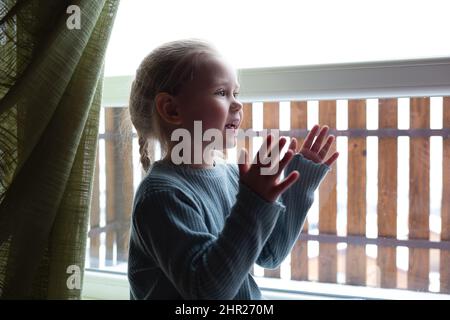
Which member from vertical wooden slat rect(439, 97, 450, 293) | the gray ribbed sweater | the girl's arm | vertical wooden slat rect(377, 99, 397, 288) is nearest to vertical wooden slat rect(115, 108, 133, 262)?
the gray ribbed sweater

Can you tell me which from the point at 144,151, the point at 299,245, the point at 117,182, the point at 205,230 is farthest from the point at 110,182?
the point at 205,230

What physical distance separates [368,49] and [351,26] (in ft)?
0.23

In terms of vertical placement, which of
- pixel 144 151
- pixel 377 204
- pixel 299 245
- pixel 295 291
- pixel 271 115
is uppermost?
pixel 271 115

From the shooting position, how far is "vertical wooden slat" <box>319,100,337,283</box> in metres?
1.07

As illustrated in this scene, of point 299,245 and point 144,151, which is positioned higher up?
point 144,151

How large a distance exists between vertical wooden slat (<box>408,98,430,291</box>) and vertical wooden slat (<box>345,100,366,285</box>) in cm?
10

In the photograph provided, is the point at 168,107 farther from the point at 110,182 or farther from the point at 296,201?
the point at 110,182

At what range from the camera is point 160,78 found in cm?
81

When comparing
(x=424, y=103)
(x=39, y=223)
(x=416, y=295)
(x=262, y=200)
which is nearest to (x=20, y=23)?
(x=39, y=223)

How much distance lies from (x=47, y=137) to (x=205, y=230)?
0.35 m

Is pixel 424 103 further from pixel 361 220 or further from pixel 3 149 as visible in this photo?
pixel 3 149

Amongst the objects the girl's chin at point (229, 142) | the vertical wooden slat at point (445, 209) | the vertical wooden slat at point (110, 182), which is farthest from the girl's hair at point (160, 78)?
the vertical wooden slat at point (445, 209)

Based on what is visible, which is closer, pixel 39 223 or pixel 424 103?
pixel 39 223
